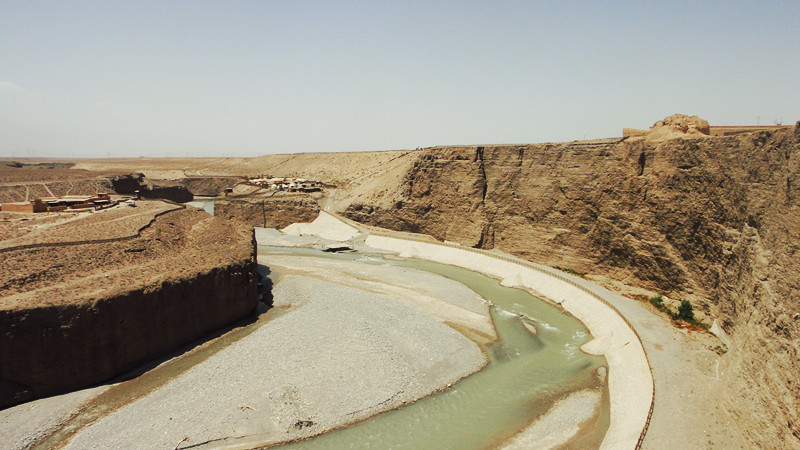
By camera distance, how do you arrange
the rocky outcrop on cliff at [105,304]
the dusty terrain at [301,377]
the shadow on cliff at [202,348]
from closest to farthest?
the dusty terrain at [301,377]
the rocky outcrop on cliff at [105,304]
the shadow on cliff at [202,348]

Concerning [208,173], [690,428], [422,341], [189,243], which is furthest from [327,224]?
[208,173]

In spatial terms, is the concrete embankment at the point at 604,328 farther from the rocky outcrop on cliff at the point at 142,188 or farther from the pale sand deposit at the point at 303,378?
the rocky outcrop on cliff at the point at 142,188

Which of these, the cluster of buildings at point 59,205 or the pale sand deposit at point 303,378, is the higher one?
the cluster of buildings at point 59,205

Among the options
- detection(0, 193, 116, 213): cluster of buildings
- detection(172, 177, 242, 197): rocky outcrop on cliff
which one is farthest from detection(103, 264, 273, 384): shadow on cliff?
→ detection(172, 177, 242, 197): rocky outcrop on cliff

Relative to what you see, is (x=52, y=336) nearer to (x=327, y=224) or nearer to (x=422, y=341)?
(x=422, y=341)

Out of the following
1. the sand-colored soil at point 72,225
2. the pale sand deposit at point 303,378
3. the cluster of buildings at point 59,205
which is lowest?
the pale sand deposit at point 303,378

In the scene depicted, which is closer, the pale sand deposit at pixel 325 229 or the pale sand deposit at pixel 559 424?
the pale sand deposit at pixel 559 424

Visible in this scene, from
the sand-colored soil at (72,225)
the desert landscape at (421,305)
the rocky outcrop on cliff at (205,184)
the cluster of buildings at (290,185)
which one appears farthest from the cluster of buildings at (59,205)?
the rocky outcrop on cliff at (205,184)

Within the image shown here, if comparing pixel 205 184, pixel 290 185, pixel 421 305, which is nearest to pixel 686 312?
pixel 421 305
